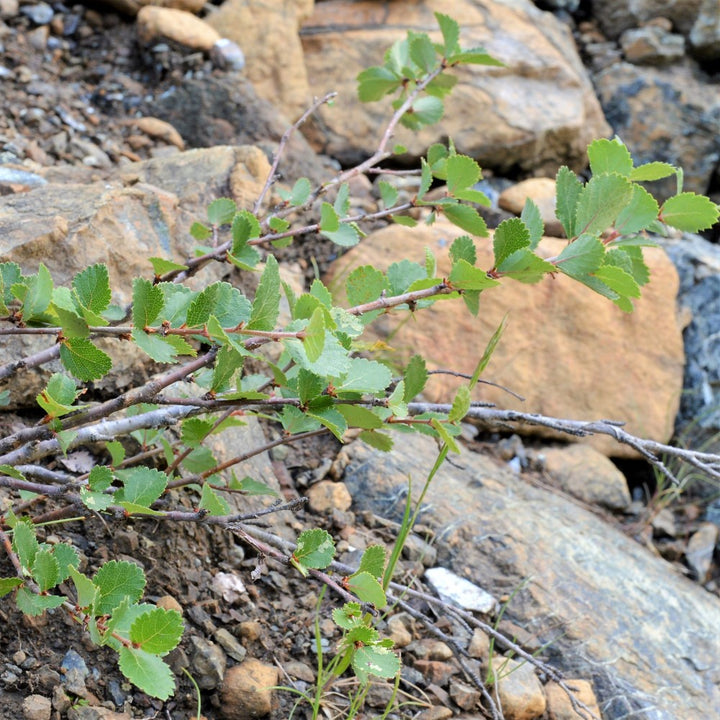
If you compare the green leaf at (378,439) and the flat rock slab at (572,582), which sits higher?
the green leaf at (378,439)

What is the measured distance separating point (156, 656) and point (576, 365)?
236 cm

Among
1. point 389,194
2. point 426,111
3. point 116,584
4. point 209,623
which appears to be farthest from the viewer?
point 426,111

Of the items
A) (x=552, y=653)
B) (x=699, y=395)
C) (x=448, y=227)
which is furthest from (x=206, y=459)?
(x=699, y=395)

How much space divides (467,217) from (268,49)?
2444mm

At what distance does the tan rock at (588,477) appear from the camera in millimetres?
3031

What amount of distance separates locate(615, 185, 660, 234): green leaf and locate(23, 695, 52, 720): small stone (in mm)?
1290

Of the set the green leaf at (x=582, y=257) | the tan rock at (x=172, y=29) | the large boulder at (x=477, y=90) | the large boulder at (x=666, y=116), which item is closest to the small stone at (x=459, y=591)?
the green leaf at (x=582, y=257)

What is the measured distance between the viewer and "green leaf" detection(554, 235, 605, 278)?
144 cm

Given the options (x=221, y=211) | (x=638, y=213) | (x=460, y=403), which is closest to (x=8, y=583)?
(x=460, y=403)

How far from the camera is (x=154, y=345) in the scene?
1319mm

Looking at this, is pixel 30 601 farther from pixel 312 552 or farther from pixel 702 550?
pixel 702 550

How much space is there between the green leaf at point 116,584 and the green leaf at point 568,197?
3.01 ft

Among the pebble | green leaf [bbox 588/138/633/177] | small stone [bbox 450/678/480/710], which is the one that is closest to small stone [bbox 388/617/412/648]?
small stone [bbox 450/678/480/710]

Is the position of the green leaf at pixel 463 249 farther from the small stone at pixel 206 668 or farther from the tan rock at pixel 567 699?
the tan rock at pixel 567 699
